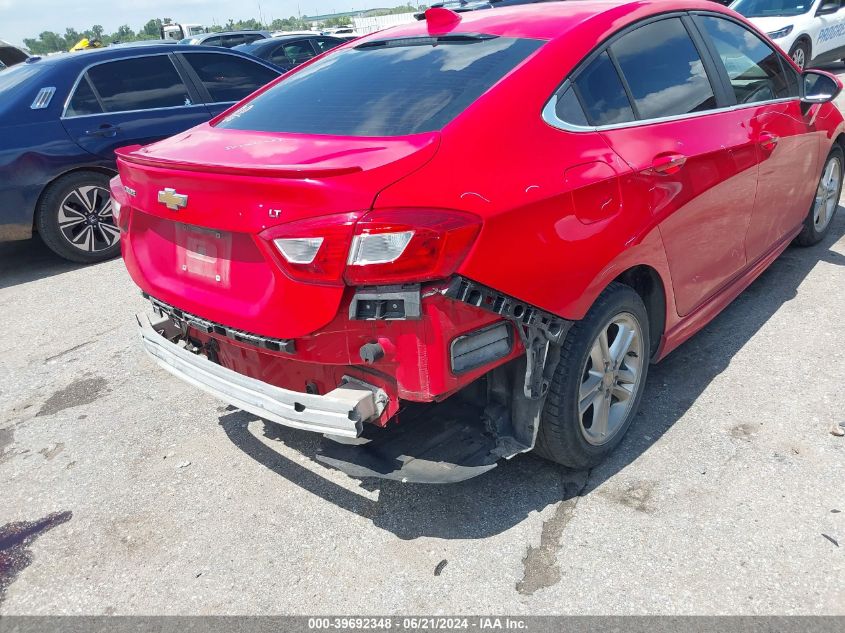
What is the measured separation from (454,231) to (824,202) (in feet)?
13.6

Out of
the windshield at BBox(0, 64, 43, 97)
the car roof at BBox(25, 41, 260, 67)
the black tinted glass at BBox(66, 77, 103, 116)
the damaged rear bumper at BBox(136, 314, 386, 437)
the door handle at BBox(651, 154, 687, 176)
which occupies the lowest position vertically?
the damaged rear bumper at BBox(136, 314, 386, 437)

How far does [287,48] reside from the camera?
1263 cm

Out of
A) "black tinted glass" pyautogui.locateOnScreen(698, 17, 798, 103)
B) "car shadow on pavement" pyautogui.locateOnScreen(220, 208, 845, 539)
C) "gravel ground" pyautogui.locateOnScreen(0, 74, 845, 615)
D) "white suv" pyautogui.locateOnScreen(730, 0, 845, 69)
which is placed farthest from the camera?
"white suv" pyautogui.locateOnScreen(730, 0, 845, 69)

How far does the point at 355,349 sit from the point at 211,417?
161 cm

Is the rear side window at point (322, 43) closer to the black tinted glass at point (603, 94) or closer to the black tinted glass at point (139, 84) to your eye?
the black tinted glass at point (139, 84)

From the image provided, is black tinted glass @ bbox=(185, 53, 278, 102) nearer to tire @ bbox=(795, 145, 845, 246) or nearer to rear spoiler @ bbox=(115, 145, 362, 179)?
rear spoiler @ bbox=(115, 145, 362, 179)

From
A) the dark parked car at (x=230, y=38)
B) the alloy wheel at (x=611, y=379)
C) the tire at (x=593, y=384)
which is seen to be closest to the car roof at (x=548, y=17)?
the tire at (x=593, y=384)

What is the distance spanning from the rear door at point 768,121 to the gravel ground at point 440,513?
28.2 inches

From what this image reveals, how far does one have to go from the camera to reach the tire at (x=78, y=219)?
5.91 metres

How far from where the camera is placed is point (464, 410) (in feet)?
8.80

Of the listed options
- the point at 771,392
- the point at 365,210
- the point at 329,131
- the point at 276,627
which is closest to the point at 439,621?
the point at 276,627

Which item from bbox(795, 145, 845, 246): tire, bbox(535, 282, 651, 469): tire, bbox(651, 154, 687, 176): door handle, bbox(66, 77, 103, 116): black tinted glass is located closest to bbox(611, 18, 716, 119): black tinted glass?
bbox(651, 154, 687, 176): door handle

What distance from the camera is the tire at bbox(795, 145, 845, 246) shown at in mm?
4938

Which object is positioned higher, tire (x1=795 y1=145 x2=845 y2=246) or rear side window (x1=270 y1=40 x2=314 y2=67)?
rear side window (x1=270 y1=40 x2=314 y2=67)
